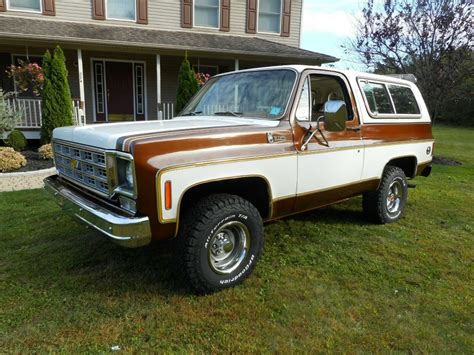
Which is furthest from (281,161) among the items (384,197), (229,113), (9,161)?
(9,161)

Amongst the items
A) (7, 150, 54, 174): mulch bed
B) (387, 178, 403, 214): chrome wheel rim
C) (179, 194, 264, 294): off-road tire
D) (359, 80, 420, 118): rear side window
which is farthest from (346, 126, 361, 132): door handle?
(7, 150, 54, 174): mulch bed

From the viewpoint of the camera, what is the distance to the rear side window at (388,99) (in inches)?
179

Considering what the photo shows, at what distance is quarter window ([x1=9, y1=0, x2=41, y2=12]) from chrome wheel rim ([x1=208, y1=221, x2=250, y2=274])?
1273 centimetres

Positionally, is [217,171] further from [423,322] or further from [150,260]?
[423,322]

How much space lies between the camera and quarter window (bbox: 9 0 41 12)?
39.9ft

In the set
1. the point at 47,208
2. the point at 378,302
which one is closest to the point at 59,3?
the point at 47,208

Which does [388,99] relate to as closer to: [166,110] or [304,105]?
[304,105]

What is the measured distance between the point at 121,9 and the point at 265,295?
1313cm

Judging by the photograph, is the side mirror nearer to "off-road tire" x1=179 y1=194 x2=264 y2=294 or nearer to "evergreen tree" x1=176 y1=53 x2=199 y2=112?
"off-road tire" x1=179 y1=194 x2=264 y2=294

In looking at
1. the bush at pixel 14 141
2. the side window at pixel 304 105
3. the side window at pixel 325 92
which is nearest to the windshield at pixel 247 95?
the side window at pixel 304 105

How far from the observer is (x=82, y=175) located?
11.1ft

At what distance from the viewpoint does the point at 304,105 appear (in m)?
3.73

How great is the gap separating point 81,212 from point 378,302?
2.60 meters

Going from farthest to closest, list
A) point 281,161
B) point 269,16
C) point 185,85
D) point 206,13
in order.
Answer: point 269,16 < point 206,13 < point 185,85 < point 281,161
